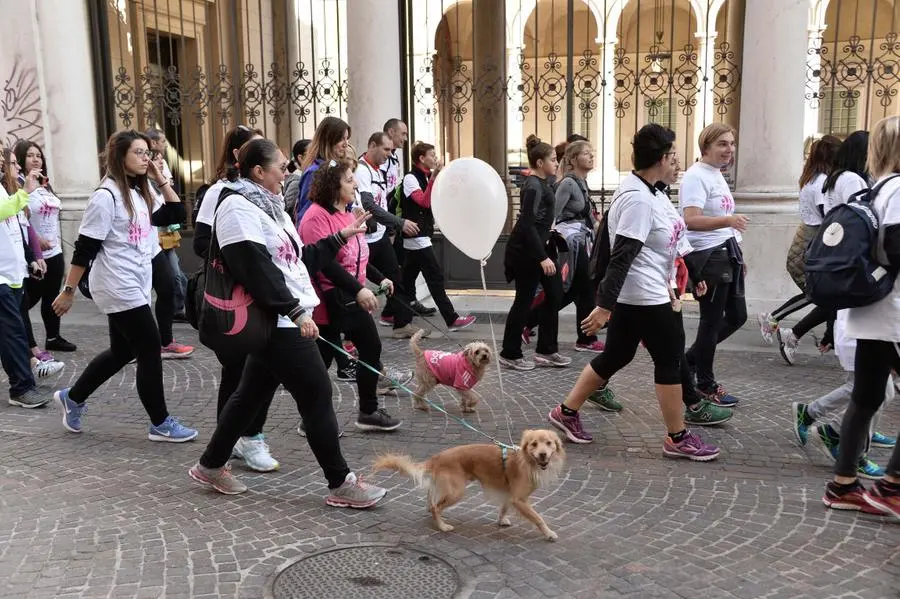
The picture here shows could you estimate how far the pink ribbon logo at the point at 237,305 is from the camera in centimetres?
380

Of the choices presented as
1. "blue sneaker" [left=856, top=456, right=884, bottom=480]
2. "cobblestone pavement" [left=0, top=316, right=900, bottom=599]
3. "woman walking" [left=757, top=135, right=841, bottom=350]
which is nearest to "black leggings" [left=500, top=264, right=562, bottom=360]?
"cobblestone pavement" [left=0, top=316, right=900, bottom=599]

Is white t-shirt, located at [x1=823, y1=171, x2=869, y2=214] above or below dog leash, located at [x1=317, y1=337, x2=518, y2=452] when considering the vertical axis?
above

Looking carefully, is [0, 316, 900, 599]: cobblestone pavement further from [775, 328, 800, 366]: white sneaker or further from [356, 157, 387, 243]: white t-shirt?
[356, 157, 387, 243]: white t-shirt

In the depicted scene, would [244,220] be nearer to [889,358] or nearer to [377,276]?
[377,276]

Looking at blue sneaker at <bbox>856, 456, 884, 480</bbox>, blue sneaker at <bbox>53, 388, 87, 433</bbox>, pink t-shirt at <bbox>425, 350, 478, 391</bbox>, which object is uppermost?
pink t-shirt at <bbox>425, 350, 478, 391</bbox>

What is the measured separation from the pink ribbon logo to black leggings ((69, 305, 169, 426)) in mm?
1451

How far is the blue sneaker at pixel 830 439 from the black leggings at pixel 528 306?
250cm

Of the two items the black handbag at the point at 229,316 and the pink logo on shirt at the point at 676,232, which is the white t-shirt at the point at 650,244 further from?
the black handbag at the point at 229,316

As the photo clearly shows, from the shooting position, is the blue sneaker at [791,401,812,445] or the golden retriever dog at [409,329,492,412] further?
the golden retriever dog at [409,329,492,412]

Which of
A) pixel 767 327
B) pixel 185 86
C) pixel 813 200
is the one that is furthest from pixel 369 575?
pixel 185 86

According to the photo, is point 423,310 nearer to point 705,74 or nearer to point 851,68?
point 705,74

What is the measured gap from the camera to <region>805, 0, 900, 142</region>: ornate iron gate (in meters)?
9.26

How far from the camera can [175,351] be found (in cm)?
740

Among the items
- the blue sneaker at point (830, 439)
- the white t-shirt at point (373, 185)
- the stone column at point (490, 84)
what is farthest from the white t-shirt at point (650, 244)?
the stone column at point (490, 84)
